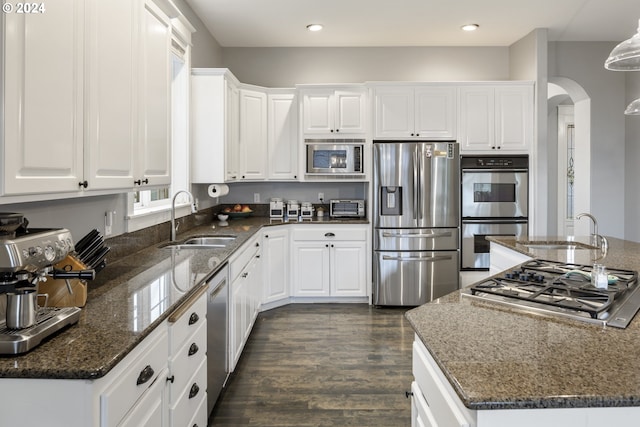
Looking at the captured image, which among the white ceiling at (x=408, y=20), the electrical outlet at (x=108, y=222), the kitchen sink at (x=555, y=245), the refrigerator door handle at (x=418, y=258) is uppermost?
the white ceiling at (x=408, y=20)

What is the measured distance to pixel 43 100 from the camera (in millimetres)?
1354

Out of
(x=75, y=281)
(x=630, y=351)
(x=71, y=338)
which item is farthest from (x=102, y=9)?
(x=630, y=351)

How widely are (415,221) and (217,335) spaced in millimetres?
2719

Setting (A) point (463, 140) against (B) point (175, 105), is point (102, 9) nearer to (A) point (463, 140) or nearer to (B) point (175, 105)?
(B) point (175, 105)

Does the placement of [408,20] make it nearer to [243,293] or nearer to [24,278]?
[243,293]

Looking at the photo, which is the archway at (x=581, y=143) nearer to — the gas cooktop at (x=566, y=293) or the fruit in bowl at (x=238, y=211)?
the gas cooktop at (x=566, y=293)

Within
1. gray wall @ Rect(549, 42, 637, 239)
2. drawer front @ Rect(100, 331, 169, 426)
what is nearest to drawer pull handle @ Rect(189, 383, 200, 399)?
drawer front @ Rect(100, 331, 169, 426)

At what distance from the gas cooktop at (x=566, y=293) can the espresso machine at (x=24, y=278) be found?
1.41m

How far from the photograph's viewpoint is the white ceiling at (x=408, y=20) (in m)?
4.00

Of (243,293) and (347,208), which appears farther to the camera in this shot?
(347,208)

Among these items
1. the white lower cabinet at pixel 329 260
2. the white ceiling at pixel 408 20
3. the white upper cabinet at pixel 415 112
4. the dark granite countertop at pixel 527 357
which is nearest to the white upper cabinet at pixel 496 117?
the white upper cabinet at pixel 415 112

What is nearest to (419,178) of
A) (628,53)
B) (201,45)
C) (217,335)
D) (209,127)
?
(209,127)

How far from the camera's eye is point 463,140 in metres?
4.69

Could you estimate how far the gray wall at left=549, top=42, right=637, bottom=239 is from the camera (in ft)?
16.5
